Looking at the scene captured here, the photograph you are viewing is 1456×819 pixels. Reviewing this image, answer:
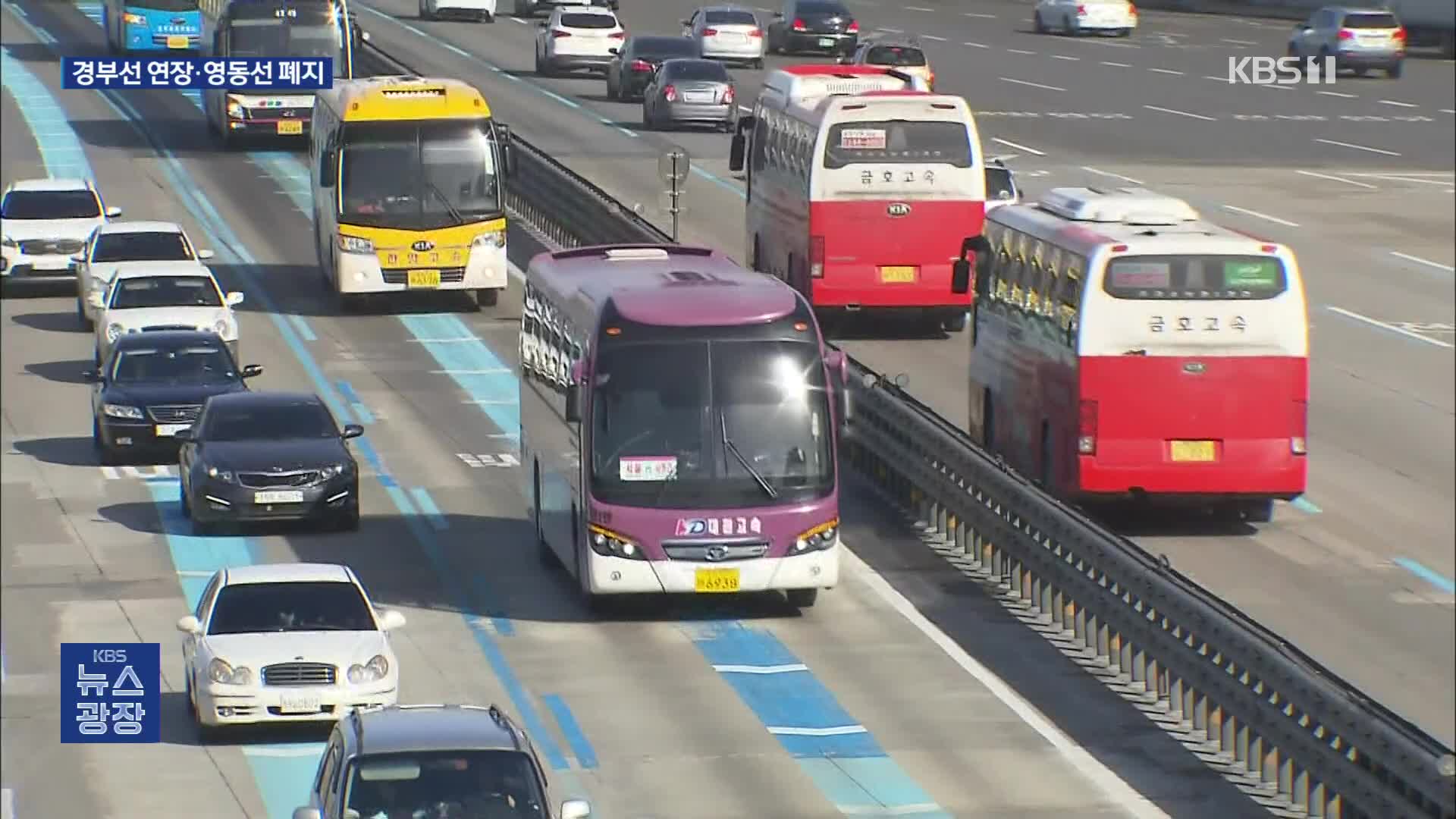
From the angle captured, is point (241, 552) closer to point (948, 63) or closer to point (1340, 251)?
point (1340, 251)

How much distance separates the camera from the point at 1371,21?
7625cm

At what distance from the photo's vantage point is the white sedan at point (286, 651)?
69.5 feet

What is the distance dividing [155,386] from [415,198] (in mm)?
10348

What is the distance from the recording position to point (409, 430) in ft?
117

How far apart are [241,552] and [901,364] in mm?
12754

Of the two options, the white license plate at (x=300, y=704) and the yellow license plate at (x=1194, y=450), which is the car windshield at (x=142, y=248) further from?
the white license plate at (x=300, y=704)

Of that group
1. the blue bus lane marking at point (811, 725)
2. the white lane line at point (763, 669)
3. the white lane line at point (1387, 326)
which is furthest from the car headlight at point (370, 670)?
the white lane line at point (1387, 326)

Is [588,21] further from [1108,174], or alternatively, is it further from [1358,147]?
[1108,174]

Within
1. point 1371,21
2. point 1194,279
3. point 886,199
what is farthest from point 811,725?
point 1371,21

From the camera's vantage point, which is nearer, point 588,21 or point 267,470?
point 267,470

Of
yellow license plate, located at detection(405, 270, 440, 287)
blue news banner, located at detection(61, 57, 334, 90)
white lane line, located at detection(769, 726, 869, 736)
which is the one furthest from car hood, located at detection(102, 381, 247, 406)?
blue news banner, located at detection(61, 57, 334, 90)

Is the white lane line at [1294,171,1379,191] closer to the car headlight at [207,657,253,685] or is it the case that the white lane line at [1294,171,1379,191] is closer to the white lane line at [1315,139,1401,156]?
the white lane line at [1315,139,1401,156]

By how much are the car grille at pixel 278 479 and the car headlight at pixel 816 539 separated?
6269mm

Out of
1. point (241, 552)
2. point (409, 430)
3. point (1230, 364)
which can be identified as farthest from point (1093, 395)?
point (409, 430)
